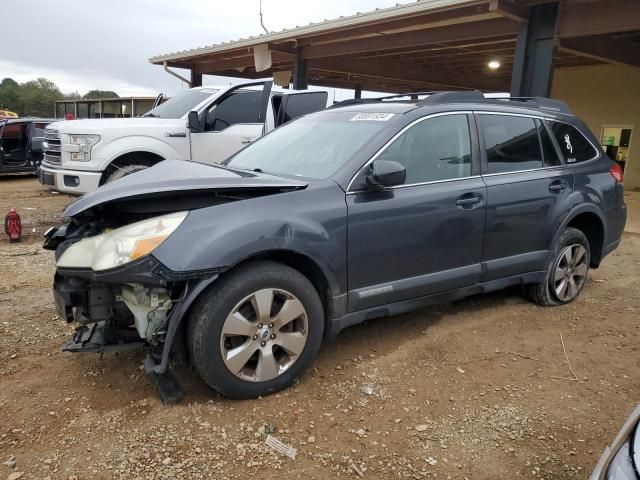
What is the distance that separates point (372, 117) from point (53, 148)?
567 centimetres

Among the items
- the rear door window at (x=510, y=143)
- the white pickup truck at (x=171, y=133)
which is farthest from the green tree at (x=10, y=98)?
the rear door window at (x=510, y=143)

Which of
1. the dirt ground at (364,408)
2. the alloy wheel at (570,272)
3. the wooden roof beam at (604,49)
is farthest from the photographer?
the wooden roof beam at (604,49)

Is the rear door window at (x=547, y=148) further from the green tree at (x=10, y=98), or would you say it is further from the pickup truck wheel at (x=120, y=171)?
the green tree at (x=10, y=98)

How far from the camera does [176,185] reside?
2.72m

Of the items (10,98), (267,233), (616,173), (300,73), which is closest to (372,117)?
(267,233)

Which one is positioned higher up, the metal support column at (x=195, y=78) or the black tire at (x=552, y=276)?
the metal support column at (x=195, y=78)

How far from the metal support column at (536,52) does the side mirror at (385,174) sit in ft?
18.0

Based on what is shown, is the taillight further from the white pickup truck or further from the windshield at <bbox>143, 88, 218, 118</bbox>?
the windshield at <bbox>143, 88, 218, 118</bbox>

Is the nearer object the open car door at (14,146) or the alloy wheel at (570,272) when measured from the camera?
the alloy wheel at (570,272)

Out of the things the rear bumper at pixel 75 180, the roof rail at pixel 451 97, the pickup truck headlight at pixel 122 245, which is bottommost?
the rear bumper at pixel 75 180

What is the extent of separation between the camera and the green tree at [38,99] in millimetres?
49562

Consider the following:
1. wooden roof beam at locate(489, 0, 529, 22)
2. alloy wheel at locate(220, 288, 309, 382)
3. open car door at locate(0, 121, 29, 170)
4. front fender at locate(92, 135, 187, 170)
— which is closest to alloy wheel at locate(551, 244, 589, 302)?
alloy wheel at locate(220, 288, 309, 382)

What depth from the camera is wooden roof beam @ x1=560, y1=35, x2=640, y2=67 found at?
8391 millimetres

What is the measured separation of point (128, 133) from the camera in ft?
22.4
